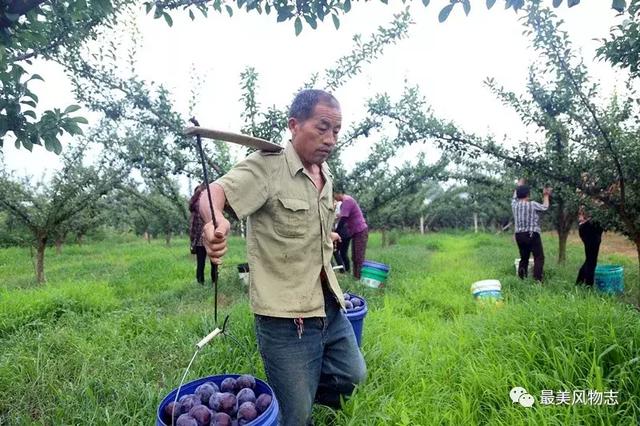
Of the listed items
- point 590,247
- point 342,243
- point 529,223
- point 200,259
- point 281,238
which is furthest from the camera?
point 342,243

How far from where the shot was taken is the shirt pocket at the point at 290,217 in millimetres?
1794

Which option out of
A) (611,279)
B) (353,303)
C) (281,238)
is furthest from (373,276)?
(281,238)

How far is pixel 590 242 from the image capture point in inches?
201

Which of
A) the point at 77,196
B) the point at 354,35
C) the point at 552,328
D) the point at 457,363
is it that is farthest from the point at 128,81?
the point at 552,328

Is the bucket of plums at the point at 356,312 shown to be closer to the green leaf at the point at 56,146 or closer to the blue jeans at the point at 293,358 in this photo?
the blue jeans at the point at 293,358

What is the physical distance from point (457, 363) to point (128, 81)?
470 centimetres

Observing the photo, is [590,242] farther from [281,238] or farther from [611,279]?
[281,238]

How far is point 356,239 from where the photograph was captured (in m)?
6.04

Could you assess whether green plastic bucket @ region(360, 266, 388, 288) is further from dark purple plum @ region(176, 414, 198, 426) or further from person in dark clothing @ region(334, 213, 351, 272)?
dark purple plum @ region(176, 414, 198, 426)

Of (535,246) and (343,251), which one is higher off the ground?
(535,246)

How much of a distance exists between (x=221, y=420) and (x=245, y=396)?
0.50 feet

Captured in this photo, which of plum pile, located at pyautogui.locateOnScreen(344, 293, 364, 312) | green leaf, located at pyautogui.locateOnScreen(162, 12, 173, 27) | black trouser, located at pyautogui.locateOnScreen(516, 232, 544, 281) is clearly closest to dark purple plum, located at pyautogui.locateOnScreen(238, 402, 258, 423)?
plum pile, located at pyautogui.locateOnScreen(344, 293, 364, 312)

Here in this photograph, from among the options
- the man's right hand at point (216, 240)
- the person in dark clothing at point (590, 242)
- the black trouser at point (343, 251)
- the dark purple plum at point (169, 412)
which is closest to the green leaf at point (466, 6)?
the man's right hand at point (216, 240)

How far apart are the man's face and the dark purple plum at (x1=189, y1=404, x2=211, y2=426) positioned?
1146 millimetres
